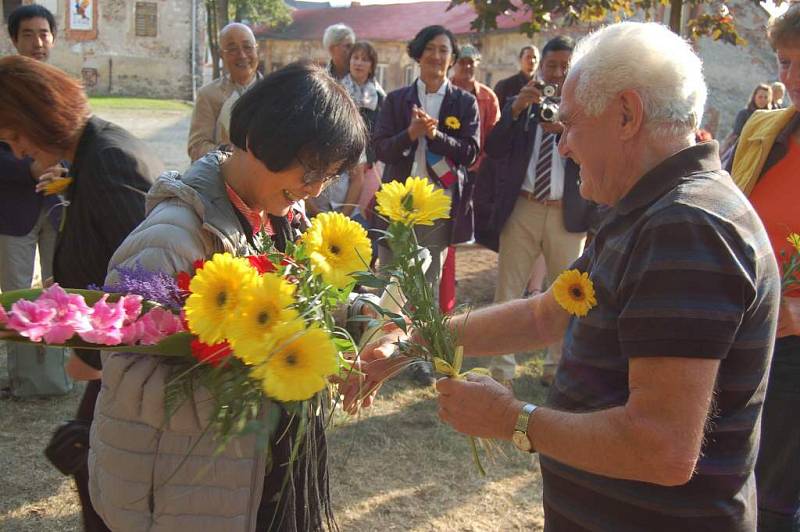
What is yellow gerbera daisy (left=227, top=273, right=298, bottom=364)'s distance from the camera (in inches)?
52.7

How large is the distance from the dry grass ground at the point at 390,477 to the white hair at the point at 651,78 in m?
1.85

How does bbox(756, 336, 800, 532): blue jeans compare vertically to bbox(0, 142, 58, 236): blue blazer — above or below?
below

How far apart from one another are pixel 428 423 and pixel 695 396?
3.15 metres

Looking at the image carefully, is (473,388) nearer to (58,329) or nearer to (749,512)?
(749,512)

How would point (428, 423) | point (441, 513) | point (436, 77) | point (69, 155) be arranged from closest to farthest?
point (69, 155) < point (441, 513) < point (428, 423) < point (436, 77)

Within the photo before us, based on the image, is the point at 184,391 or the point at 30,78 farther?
the point at 30,78

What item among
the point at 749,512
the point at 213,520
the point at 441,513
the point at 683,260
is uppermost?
the point at 683,260

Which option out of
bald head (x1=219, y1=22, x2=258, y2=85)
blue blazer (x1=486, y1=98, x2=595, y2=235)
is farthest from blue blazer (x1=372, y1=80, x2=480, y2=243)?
bald head (x1=219, y1=22, x2=258, y2=85)

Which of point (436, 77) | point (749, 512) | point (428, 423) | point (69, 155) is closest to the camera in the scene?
point (749, 512)

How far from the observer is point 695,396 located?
140cm

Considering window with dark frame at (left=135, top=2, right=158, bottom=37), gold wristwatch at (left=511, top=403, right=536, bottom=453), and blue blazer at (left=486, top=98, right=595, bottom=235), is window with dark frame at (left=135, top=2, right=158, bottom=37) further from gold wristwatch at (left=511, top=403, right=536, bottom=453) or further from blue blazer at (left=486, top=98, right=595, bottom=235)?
gold wristwatch at (left=511, top=403, right=536, bottom=453)

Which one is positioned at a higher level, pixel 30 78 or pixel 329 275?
pixel 30 78

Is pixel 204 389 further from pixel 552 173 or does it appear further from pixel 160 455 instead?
pixel 552 173

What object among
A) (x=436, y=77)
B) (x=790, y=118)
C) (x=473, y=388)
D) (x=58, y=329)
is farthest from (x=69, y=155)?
(x=436, y=77)
